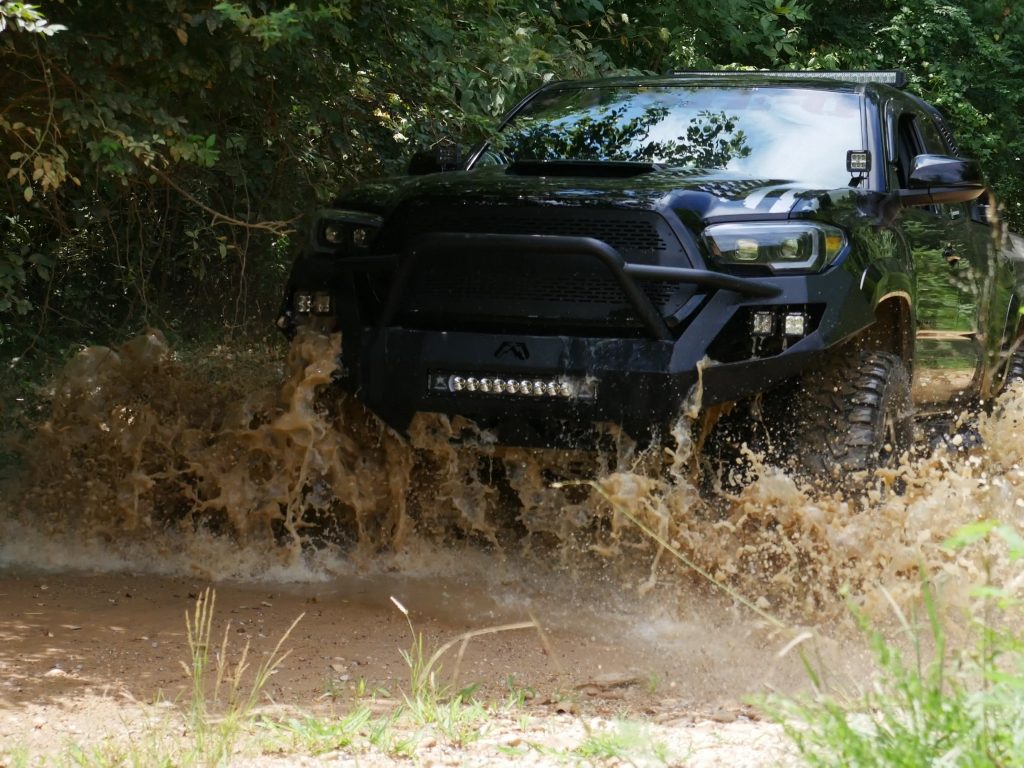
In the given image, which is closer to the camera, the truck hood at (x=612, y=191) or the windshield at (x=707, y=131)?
the truck hood at (x=612, y=191)

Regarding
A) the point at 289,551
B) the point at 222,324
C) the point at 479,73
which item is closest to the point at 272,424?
the point at 289,551

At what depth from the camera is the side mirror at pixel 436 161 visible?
6.28 metres

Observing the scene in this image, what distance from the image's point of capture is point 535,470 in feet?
18.6

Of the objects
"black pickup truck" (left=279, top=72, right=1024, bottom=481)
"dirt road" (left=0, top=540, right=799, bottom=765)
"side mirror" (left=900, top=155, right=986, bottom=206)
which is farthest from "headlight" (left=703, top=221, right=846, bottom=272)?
"dirt road" (left=0, top=540, right=799, bottom=765)

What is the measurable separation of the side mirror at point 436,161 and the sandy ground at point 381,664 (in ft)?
5.60

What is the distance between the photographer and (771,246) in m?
5.02

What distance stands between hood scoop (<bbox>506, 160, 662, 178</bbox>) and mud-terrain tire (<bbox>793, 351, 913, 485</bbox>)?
0.99 metres

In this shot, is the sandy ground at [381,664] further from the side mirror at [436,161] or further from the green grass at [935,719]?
the side mirror at [436,161]

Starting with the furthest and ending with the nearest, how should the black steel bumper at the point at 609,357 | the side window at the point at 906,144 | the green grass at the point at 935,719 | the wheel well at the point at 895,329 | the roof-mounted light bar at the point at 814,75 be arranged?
1. the roof-mounted light bar at the point at 814,75
2. the side window at the point at 906,144
3. the wheel well at the point at 895,329
4. the black steel bumper at the point at 609,357
5. the green grass at the point at 935,719

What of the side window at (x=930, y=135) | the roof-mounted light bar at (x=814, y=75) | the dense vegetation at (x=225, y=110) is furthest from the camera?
the side window at (x=930, y=135)

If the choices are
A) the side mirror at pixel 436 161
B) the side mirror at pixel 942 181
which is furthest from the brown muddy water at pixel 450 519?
the side mirror at pixel 436 161

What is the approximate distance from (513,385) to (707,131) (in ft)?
5.05

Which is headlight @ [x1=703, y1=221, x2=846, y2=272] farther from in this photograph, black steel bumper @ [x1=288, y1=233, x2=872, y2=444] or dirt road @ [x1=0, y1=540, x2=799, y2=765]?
dirt road @ [x1=0, y1=540, x2=799, y2=765]

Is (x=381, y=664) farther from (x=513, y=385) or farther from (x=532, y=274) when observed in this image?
(x=532, y=274)
